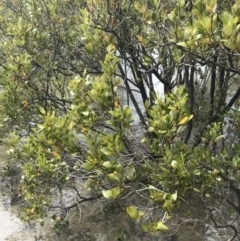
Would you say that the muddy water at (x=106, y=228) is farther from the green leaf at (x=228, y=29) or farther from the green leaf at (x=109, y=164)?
the green leaf at (x=228, y=29)

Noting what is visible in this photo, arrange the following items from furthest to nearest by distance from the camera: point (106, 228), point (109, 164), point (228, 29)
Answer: point (106, 228), point (109, 164), point (228, 29)

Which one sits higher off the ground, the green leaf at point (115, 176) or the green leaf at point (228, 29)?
the green leaf at point (228, 29)

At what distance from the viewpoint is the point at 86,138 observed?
296 cm

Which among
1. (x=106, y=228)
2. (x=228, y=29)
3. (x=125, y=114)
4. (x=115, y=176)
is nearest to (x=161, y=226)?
(x=115, y=176)

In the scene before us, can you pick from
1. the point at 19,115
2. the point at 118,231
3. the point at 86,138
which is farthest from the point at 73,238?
the point at 86,138

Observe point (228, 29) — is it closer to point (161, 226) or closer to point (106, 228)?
point (161, 226)

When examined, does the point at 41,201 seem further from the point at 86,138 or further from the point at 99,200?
the point at 86,138

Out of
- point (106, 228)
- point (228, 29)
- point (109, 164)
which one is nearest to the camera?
point (228, 29)

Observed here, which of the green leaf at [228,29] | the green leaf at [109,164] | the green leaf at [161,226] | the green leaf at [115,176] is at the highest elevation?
the green leaf at [228,29]

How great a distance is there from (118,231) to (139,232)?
29 centimetres

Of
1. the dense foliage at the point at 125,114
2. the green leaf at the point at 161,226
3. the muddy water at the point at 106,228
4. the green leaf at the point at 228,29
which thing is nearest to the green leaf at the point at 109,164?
the dense foliage at the point at 125,114

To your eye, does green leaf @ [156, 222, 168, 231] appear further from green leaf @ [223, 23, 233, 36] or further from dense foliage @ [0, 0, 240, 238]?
green leaf @ [223, 23, 233, 36]

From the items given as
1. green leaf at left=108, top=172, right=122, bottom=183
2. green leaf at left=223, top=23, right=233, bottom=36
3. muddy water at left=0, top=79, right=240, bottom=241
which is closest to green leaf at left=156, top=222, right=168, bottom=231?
green leaf at left=108, top=172, right=122, bottom=183

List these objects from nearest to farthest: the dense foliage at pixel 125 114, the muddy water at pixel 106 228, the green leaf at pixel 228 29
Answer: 1. the green leaf at pixel 228 29
2. the dense foliage at pixel 125 114
3. the muddy water at pixel 106 228
